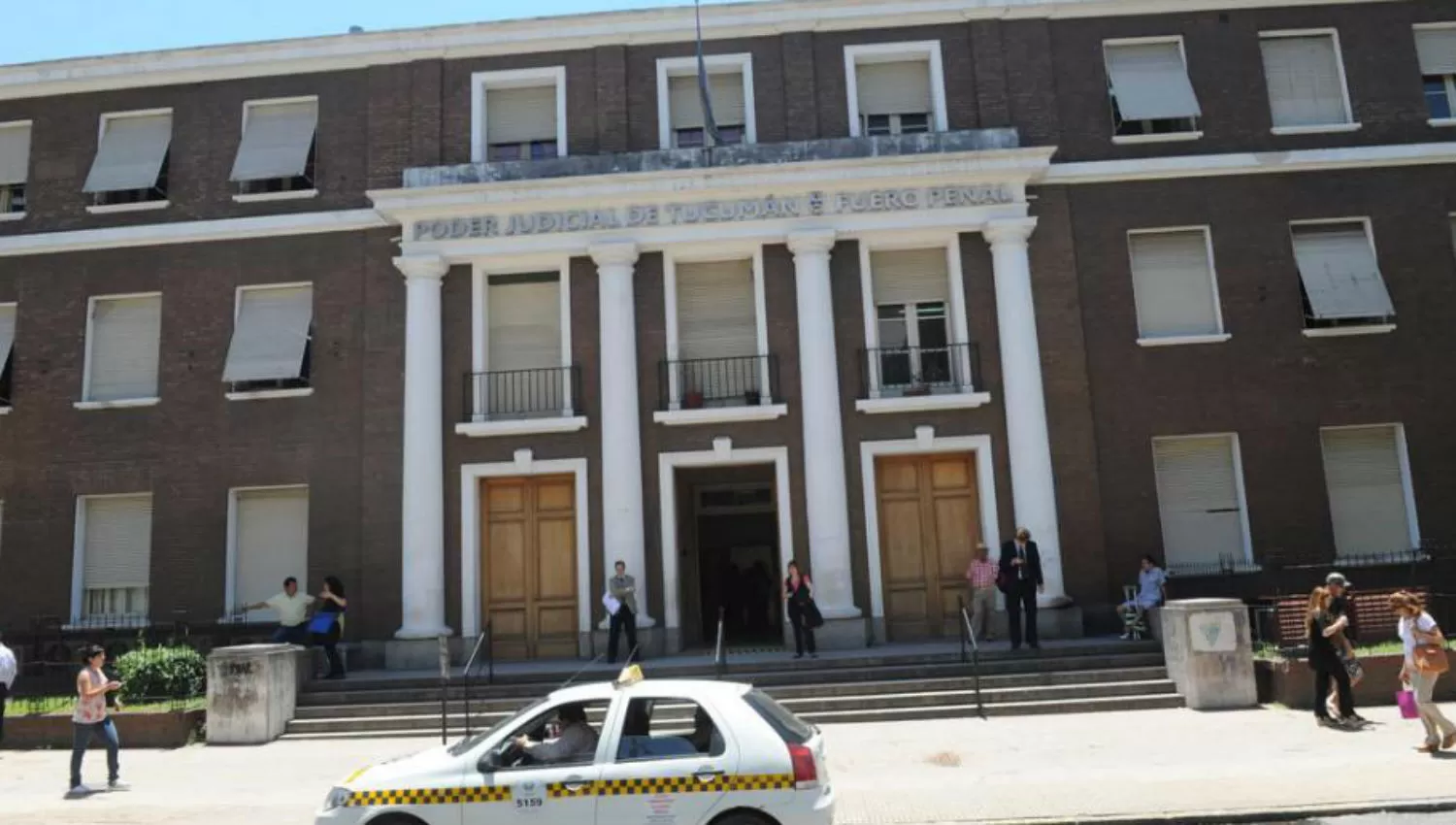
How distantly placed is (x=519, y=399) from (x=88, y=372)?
790 cm

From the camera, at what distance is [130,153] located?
66.1ft

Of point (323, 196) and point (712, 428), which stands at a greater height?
point (323, 196)

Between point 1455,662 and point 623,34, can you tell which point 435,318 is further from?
point 1455,662

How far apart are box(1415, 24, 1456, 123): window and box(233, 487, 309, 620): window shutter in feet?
68.6

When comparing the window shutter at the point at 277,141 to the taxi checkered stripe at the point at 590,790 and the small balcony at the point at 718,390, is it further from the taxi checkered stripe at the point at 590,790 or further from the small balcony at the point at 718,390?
the taxi checkered stripe at the point at 590,790

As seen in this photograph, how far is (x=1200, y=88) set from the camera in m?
19.3

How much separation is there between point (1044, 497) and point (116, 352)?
646 inches

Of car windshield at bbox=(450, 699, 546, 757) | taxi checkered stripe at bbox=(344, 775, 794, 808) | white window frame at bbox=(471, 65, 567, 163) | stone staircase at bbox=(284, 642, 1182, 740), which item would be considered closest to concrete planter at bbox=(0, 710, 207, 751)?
stone staircase at bbox=(284, 642, 1182, 740)

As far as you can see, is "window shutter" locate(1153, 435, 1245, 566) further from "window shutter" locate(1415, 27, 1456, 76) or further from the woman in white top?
"window shutter" locate(1415, 27, 1456, 76)

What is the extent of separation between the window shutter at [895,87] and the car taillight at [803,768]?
1456cm

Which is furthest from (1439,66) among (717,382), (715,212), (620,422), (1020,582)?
(620,422)

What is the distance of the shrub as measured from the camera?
50.1 feet

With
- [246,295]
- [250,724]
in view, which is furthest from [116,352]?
[250,724]

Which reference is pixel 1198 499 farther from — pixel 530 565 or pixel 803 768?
pixel 803 768
